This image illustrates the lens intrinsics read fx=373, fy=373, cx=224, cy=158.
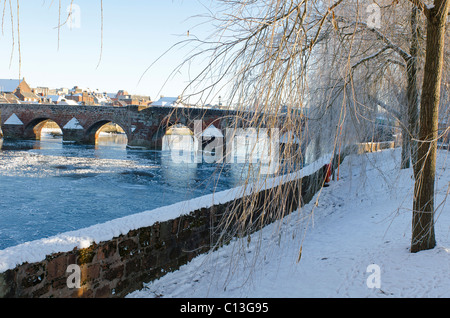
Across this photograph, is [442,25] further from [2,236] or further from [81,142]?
[81,142]

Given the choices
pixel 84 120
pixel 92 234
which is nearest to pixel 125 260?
pixel 92 234

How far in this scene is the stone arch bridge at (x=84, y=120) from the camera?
3159cm

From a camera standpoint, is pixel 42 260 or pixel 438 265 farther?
pixel 438 265

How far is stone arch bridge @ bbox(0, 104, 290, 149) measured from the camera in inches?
1244

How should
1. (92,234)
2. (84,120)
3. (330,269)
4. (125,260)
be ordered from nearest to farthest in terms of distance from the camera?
(92,234) < (125,260) < (330,269) < (84,120)

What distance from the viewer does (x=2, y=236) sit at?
24.6 feet

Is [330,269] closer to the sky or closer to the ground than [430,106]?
closer to the ground

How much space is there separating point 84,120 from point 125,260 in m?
33.2

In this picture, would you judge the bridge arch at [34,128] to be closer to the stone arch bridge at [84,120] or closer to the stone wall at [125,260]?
the stone arch bridge at [84,120]

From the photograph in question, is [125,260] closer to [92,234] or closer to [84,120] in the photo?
[92,234]

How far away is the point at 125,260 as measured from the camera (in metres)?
4.11
